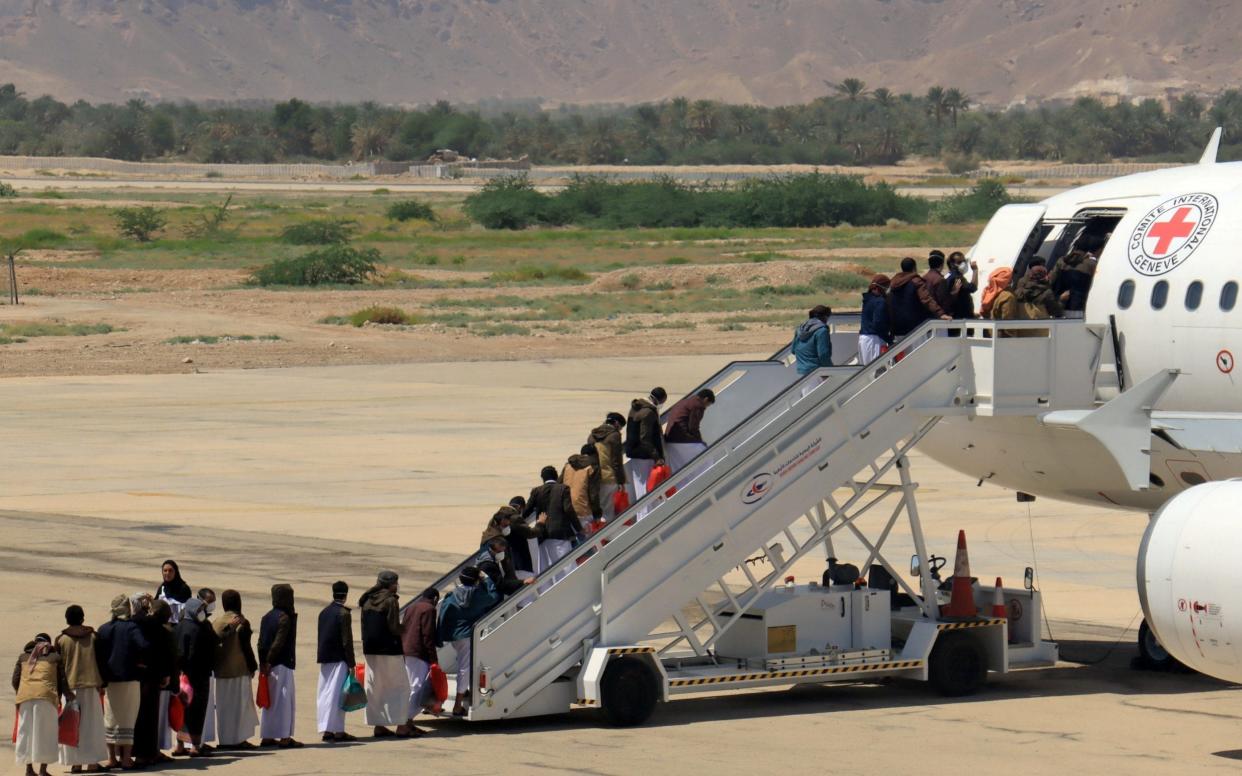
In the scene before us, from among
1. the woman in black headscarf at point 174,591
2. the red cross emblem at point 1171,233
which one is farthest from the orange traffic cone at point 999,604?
the woman in black headscarf at point 174,591

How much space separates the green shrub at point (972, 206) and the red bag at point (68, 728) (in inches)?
5197

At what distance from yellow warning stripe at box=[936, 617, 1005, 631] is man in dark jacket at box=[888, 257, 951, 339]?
12.3ft

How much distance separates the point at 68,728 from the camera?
19.3 metres

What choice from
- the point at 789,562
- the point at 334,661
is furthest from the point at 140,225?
the point at 334,661

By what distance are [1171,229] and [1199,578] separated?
22.6 feet

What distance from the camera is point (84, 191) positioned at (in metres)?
197

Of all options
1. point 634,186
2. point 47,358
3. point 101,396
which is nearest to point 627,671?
point 101,396

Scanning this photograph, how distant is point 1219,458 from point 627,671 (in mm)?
7711

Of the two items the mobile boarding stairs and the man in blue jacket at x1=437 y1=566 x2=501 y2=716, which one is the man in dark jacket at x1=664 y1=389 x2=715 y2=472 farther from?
the man in blue jacket at x1=437 y1=566 x2=501 y2=716

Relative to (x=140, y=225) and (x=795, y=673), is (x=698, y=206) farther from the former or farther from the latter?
(x=795, y=673)

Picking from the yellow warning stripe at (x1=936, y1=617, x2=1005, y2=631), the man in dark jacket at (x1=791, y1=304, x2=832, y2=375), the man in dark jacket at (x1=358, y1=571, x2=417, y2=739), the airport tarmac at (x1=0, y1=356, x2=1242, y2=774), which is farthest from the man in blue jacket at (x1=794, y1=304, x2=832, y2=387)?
the man in dark jacket at (x1=358, y1=571, x2=417, y2=739)

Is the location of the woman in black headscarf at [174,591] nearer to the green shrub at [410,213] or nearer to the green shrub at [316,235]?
the green shrub at [316,235]

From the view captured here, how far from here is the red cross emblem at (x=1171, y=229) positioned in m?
24.7

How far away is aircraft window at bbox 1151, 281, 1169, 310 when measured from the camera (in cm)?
2439
